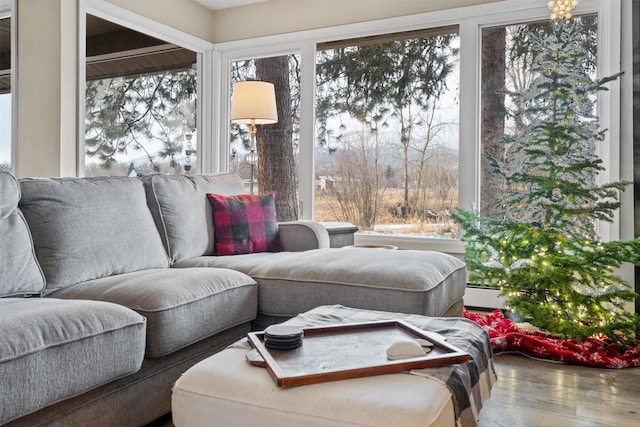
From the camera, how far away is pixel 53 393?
56.6 inches

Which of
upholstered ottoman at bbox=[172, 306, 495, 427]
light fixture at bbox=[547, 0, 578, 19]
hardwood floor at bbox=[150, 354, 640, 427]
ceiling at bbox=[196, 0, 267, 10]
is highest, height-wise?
ceiling at bbox=[196, 0, 267, 10]

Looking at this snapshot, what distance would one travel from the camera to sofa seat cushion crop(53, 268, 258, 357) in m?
1.87

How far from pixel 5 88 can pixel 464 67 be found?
3.43 metres

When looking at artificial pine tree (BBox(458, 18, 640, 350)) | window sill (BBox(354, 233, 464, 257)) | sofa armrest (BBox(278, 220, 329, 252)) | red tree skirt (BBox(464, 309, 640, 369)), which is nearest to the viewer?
red tree skirt (BBox(464, 309, 640, 369))

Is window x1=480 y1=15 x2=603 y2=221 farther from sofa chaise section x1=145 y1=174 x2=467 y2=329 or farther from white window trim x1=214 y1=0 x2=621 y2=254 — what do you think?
sofa chaise section x1=145 y1=174 x2=467 y2=329

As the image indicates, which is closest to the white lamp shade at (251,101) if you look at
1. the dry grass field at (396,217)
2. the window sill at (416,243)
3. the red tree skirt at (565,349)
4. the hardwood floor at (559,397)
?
the dry grass field at (396,217)

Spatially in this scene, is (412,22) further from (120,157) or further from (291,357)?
(291,357)

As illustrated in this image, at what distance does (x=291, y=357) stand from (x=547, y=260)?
2.14 metres

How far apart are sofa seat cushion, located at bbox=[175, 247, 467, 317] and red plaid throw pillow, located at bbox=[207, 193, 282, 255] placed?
0.33 metres

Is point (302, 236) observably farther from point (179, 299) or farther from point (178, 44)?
point (178, 44)

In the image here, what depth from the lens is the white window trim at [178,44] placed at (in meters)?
3.79

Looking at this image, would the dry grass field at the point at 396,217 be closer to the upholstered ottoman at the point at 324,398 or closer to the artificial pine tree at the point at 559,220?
the artificial pine tree at the point at 559,220

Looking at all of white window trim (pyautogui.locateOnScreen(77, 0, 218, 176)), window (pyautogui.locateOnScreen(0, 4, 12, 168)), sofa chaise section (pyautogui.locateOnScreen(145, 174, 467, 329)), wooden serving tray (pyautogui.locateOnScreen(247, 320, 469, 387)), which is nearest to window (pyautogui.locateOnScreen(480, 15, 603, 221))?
sofa chaise section (pyautogui.locateOnScreen(145, 174, 467, 329))

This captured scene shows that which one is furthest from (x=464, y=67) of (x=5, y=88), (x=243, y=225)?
(x=5, y=88)
